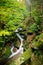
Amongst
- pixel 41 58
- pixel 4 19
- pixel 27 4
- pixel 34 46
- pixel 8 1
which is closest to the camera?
pixel 41 58

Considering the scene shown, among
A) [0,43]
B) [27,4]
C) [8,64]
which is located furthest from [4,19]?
[27,4]

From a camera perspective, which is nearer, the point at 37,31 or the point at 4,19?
the point at 4,19

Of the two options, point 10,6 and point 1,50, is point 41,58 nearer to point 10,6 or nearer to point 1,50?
point 1,50

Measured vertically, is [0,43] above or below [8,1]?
below

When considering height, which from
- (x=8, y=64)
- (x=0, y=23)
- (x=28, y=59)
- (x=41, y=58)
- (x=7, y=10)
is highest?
(x=7, y=10)

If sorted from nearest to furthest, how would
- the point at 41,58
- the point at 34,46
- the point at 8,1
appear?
1. the point at 41,58
2. the point at 34,46
3. the point at 8,1

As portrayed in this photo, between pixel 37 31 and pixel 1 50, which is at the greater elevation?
pixel 37 31

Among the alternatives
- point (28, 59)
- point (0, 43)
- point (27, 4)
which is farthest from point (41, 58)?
point (27, 4)

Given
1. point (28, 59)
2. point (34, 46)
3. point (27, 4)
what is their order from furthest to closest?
1. point (27, 4)
2. point (28, 59)
3. point (34, 46)

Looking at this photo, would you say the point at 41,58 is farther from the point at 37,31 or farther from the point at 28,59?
the point at 37,31
